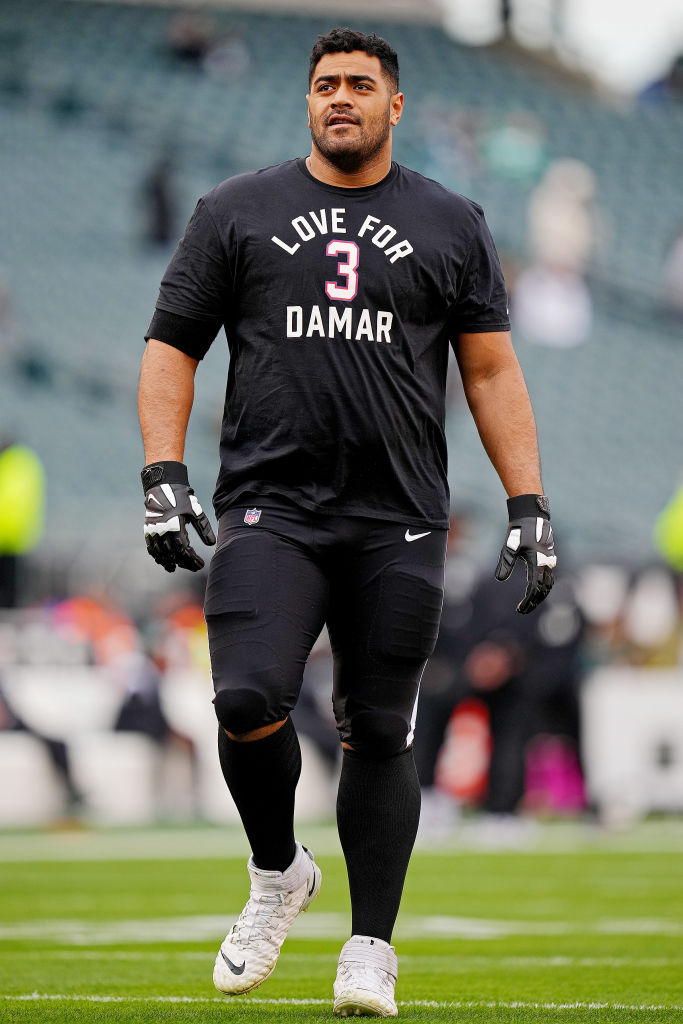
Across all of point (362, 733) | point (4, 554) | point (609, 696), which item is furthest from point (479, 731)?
point (362, 733)

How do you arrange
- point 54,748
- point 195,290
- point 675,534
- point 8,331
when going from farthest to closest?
1. point 8,331
2. point 675,534
3. point 54,748
4. point 195,290

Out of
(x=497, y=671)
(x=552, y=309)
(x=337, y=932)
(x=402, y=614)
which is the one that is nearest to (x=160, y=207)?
(x=552, y=309)

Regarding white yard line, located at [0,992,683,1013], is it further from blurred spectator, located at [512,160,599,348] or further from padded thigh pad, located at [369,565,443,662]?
blurred spectator, located at [512,160,599,348]

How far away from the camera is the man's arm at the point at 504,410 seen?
4121mm

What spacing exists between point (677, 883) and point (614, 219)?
16643 millimetres

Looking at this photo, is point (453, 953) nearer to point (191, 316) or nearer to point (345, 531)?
point (345, 531)

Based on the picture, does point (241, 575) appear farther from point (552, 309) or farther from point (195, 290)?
point (552, 309)

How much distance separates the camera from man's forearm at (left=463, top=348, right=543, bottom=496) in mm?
4117

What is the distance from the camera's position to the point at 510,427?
4113mm

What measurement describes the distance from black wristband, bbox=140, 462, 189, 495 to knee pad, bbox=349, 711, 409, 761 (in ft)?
2.13

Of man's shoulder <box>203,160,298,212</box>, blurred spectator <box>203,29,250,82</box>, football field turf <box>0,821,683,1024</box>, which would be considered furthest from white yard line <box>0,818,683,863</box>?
blurred spectator <box>203,29,250,82</box>

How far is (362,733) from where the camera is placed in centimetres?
397

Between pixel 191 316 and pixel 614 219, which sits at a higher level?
pixel 614 219

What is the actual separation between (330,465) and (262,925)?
1018 millimetres
